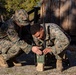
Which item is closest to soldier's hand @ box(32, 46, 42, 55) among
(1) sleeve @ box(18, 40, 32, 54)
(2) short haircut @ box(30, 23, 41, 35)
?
(1) sleeve @ box(18, 40, 32, 54)

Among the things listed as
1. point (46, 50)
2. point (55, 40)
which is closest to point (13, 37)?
point (46, 50)

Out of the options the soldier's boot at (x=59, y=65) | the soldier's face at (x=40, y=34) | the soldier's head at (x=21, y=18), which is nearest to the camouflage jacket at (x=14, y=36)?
the soldier's head at (x=21, y=18)

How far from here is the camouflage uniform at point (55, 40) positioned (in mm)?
6328

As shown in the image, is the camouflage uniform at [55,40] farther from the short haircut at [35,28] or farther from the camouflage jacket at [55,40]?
the short haircut at [35,28]

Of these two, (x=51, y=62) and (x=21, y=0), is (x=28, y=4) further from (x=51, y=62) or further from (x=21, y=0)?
(x=51, y=62)

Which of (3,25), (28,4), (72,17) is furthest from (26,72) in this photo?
(28,4)

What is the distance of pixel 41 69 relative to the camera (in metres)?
6.59

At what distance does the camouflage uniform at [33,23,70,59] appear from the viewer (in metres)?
6.33

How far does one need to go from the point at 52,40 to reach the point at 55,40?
7 cm

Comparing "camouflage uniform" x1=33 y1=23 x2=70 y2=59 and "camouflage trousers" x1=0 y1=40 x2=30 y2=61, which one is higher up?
"camouflage uniform" x1=33 y1=23 x2=70 y2=59

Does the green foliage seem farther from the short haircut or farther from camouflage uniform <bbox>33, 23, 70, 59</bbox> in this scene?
the short haircut

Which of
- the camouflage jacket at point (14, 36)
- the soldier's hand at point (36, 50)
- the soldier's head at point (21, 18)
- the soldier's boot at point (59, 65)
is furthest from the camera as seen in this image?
the soldier's boot at point (59, 65)

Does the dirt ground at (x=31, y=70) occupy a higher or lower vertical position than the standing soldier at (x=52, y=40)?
lower

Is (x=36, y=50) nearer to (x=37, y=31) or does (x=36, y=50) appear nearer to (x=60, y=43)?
(x=37, y=31)
